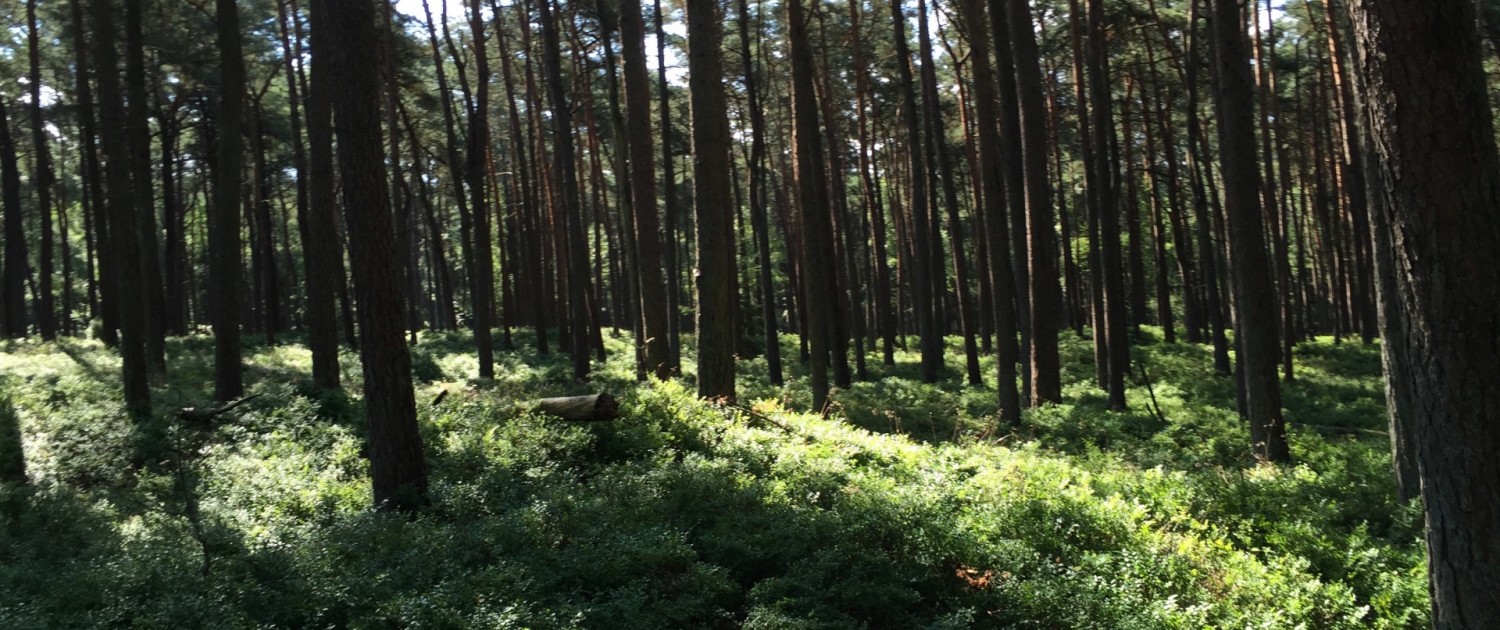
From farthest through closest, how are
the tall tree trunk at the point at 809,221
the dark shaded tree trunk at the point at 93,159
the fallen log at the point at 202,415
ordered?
the dark shaded tree trunk at the point at 93,159 → the tall tree trunk at the point at 809,221 → the fallen log at the point at 202,415

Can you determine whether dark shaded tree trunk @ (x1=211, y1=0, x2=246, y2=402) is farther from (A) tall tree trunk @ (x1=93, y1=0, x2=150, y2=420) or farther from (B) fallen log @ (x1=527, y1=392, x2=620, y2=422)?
(B) fallen log @ (x1=527, y1=392, x2=620, y2=422)

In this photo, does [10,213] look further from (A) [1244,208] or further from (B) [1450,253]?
(B) [1450,253]

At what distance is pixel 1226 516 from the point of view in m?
8.62

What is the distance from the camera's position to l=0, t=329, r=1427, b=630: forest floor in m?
6.18

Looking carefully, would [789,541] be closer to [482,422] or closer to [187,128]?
[482,422]

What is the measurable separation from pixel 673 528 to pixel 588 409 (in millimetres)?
3463

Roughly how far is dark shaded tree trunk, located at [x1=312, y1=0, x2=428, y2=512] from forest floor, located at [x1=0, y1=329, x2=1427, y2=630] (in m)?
0.45

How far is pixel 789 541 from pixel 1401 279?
14.9 feet

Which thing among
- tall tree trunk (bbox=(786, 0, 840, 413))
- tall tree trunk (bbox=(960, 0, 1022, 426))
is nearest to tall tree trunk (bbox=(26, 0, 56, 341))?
tall tree trunk (bbox=(786, 0, 840, 413))

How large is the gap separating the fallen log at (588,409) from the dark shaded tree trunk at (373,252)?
2.52m

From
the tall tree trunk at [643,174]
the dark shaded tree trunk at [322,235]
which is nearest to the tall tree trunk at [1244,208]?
the tall tree trunk at [643,174]

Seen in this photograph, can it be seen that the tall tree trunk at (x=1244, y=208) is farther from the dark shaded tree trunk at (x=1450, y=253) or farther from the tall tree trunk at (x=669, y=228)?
the tall tree trunk at (x=669, y=228)

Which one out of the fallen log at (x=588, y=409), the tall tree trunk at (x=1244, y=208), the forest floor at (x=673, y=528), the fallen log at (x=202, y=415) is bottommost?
the forest floor at (x=673, y=528)

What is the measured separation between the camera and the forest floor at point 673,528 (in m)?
6.18
